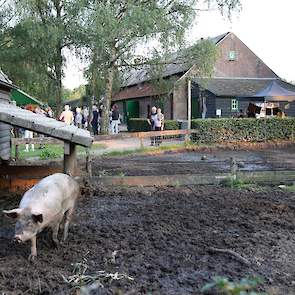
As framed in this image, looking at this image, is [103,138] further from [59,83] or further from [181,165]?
[59,83]

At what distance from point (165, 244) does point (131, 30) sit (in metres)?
19.1

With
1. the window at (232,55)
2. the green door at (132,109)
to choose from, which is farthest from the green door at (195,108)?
the green door at (132,109)

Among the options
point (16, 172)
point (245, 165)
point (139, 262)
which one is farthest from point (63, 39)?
point (139, 262)

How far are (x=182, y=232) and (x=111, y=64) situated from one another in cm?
2015

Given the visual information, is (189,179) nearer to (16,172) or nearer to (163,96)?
(16,172)

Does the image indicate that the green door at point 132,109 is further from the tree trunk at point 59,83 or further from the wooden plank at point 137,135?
the wooden plank at point 137,135

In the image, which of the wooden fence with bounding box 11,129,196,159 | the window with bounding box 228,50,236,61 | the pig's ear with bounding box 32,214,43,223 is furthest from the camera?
the window with bounding box 228,50,236,61

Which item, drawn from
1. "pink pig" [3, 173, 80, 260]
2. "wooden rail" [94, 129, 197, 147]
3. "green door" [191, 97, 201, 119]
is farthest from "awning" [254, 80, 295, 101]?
"pink pig" [3, 173, 80, 260]

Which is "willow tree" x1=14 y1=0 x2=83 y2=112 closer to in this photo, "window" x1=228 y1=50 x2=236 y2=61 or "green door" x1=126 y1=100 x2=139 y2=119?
"window" x1=228 y1=50 x2=236 y2=61

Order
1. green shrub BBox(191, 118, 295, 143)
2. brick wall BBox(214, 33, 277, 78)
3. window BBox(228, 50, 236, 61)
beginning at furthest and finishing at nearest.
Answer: window BBox(228, 50, 236, 61) < brick wall BBox(214, 33, 277, 78) < green shrub BBox(191, 118, 295, 143)

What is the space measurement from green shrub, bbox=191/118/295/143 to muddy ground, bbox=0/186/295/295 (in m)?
13.4

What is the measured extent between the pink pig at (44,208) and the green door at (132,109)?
39472 mm

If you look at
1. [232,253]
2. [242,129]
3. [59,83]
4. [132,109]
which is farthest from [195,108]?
[232,253]

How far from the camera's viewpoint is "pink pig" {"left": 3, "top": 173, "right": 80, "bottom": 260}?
5.26 m
